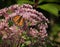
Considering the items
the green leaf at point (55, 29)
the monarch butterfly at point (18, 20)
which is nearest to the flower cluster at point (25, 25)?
the monarch butterfly at point (18, 20)

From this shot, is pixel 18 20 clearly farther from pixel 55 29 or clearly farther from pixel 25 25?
pixel 55 29

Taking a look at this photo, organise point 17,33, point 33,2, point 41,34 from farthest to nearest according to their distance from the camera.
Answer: point 33,2 < point 41,34 < point 17,33

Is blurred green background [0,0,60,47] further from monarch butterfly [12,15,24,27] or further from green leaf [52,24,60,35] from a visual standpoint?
monarch butterfly [12,15,24,27]

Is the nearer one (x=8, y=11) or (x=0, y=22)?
(x=0, y=22)

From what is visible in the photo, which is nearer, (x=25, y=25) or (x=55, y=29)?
(x=25, y=25)

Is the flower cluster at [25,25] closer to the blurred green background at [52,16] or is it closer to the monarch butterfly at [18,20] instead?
the monarch butterfly at [18,20]

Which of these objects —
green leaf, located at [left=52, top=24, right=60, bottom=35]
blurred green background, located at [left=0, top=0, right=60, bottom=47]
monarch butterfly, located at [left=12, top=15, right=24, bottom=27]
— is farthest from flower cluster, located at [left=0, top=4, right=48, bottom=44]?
green leaf, located at [left=52, top=24, right=60, bottom=35]

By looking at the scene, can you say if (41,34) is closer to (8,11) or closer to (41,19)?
(41,19)

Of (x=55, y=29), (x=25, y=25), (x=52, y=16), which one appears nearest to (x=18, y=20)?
→ (x=25, y=25)

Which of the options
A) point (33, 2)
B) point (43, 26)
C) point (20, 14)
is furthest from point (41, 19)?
point (33, 2)
